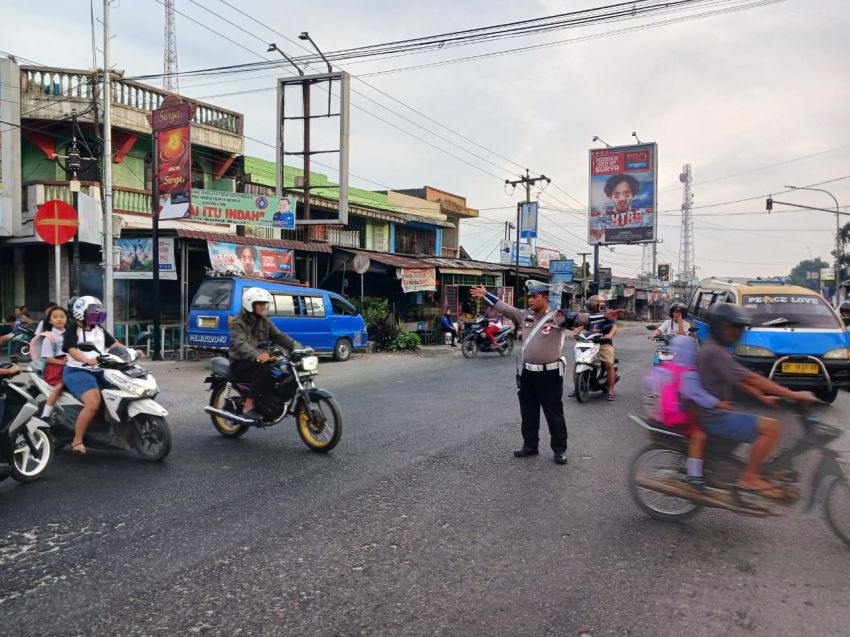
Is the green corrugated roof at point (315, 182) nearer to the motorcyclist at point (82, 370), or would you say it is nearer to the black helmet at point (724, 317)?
the motorcyclist at point (82, 370)

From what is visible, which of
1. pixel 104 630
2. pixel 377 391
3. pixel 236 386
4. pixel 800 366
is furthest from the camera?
pixel 377 391

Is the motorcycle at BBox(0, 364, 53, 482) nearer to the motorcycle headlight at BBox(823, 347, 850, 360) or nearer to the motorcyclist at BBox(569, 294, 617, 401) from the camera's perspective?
the motorcyclist at BBox(569, 294, 617, 401)

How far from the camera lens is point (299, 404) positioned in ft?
20.8

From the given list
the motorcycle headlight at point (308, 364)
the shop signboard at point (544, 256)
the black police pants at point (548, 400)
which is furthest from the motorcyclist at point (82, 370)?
the shop signboard at point (544, 256)

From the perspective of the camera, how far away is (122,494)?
4.93m

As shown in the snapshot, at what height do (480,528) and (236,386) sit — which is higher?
(236,386)

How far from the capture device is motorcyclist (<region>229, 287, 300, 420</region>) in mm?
6406

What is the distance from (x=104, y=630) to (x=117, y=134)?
688 inches

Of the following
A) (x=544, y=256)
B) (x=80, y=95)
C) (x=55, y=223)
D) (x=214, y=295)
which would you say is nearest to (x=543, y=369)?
(x=55, y=223)

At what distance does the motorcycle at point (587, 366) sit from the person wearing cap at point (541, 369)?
344cm

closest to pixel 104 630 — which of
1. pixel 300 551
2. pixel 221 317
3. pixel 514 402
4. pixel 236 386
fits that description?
pixel 300 551

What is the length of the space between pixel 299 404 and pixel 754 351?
6.49 metres

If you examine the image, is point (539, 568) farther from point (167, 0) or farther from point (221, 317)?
point (167, 0)

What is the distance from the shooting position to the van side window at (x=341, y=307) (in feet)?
53.2
